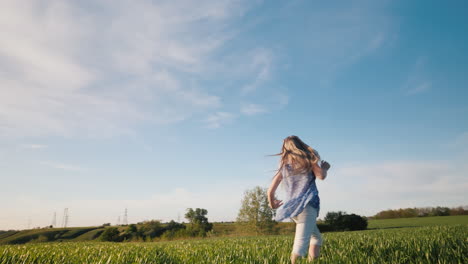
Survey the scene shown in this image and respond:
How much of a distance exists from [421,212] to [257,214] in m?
54.4

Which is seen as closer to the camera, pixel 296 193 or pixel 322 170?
pixel 322 170

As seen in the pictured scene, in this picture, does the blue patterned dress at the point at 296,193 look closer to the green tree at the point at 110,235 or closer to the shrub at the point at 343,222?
the shrub at the point at 343,222

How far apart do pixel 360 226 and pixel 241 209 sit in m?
20.3

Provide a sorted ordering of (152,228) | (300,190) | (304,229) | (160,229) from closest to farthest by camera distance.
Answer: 1. (304,229)
2. (300,190)
3. (160,229)
4. (152,228)

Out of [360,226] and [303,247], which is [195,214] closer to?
[360,226]

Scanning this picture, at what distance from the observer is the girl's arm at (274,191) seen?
4.73 meters

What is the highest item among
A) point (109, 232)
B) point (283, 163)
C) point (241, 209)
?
point (283, 163)

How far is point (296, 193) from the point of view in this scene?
14.9 feet

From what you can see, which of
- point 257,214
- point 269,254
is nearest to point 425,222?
point 257,214

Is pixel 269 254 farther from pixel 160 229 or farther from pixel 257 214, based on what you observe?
pixel 160 229

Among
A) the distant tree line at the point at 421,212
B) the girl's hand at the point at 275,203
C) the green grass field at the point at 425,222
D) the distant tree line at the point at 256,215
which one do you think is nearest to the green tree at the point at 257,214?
the distant tree line at the point at 256,215

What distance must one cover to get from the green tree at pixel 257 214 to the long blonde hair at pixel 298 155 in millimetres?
34167

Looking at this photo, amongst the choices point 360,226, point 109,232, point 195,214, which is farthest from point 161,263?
point 195,214

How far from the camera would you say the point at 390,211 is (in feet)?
241
